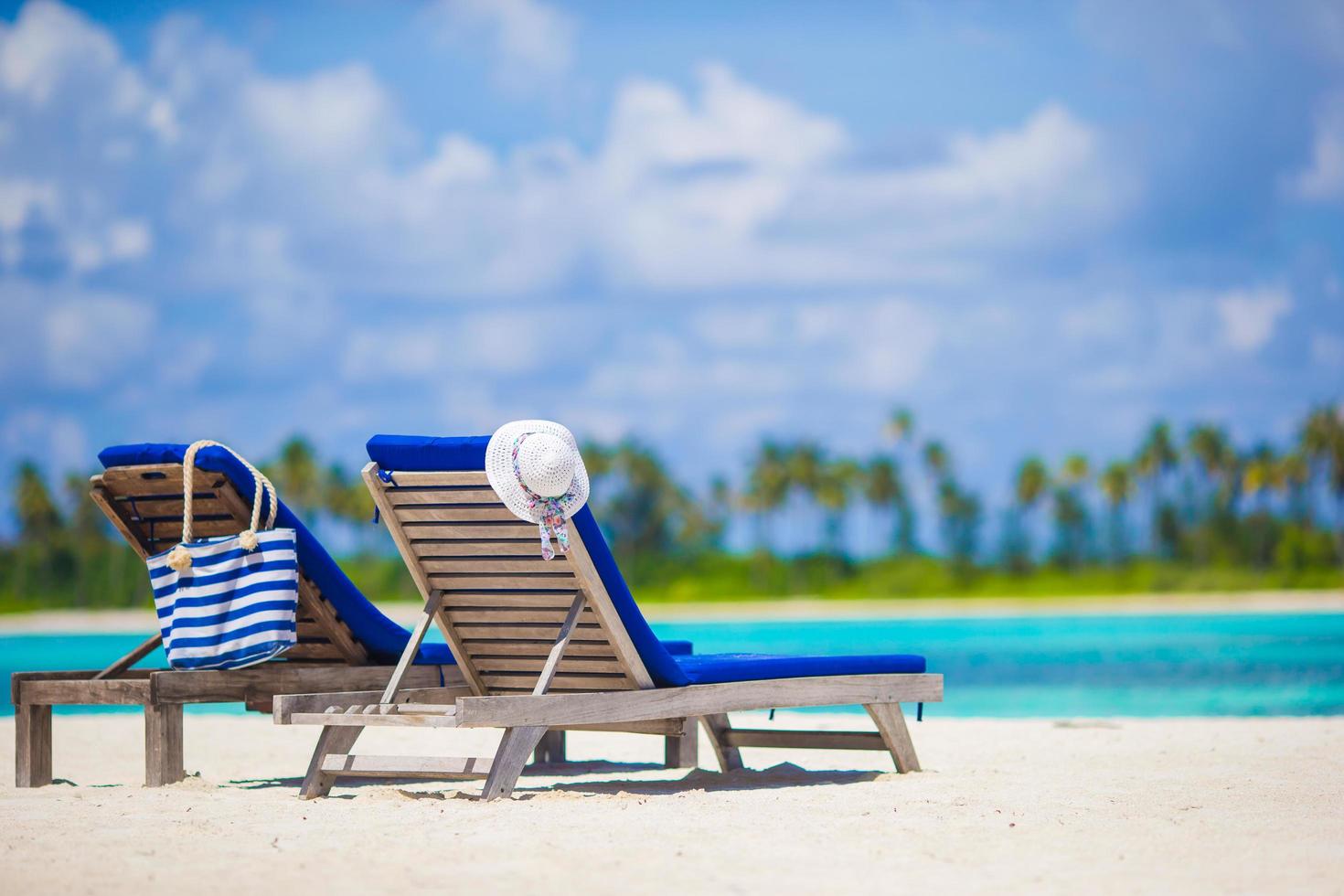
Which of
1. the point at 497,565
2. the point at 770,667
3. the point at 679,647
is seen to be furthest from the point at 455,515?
the point at 679,647

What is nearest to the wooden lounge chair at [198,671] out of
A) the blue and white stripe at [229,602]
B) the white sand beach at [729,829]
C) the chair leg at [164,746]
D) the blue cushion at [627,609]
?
the chair leg at [164,746]

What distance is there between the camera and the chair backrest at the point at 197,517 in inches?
260

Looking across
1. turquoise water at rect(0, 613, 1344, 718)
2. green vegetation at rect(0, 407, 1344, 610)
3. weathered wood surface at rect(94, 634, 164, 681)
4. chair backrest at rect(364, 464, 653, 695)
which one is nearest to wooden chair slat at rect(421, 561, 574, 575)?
chair backrest at rect(364, 464, 653, 695)

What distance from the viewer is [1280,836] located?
16.8ft

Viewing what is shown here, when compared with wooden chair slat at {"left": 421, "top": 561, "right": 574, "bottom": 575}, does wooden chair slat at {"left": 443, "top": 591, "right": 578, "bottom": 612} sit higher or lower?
lower

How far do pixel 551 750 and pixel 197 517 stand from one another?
212cm

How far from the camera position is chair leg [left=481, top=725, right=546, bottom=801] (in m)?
5.89

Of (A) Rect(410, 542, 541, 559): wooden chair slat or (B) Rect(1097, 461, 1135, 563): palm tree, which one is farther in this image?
(B) Rect(1097, 461, 1135, 563): palm tree

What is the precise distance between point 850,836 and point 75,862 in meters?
2.25

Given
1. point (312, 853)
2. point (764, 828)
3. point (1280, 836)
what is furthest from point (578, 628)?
point (1280, 836)

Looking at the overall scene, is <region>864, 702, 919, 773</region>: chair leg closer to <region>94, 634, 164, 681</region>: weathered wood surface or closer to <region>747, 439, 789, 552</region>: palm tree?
<region>94, 634, 164, 681</region>: weathered wood surface

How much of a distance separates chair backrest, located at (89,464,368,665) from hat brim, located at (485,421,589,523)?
1.38 m

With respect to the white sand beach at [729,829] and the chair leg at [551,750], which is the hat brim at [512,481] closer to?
the white sand beach at [729,829]

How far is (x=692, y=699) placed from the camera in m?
6.22
